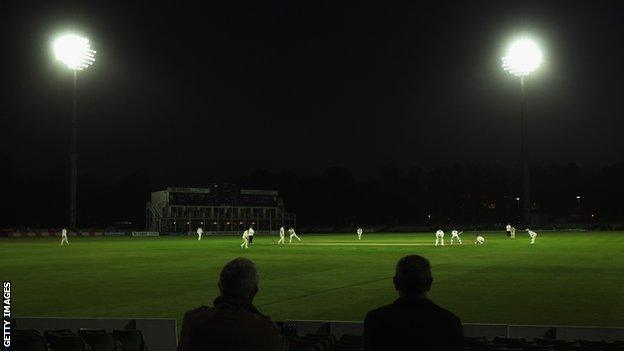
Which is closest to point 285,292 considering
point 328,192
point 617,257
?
point 617,257

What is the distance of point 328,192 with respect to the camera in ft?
536

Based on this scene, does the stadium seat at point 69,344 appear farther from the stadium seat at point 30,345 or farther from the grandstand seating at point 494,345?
the grandstand seating at point 494,345

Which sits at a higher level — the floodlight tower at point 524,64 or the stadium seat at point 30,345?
the floodlight tower at point 524,64

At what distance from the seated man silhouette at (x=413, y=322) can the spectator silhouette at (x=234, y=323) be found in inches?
24.1

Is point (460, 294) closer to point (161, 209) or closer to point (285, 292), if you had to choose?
point (285, 292)

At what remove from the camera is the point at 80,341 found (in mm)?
8164

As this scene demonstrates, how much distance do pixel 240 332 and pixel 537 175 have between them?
178039 millimetres

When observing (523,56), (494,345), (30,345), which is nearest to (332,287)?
(494,345)

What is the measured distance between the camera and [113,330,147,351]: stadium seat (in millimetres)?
9250

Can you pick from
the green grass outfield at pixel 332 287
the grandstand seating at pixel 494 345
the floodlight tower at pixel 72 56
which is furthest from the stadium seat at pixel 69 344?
the floodlight tower at pixel 72 56

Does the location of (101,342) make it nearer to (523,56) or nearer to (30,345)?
(30,345)

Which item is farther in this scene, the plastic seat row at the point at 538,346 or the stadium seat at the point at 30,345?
the stadium seat at the point at 30,345

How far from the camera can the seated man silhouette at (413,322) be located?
4.11 m

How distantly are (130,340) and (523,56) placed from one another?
232ft
